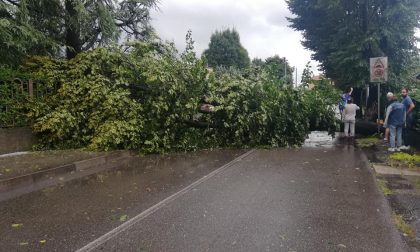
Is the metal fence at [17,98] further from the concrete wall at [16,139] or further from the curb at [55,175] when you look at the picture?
the curb at [55,175]

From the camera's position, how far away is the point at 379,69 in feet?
46.2

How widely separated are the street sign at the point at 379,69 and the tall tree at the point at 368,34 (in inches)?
174

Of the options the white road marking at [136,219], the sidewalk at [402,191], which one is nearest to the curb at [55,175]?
the white road marking at [136,219]

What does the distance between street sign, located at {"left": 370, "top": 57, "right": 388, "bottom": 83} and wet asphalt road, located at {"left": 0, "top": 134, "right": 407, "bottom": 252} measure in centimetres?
653

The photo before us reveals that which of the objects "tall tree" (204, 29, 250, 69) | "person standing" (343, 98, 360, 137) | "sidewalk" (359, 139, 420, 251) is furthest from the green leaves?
"tall tree" (204, 29, 250, 69)

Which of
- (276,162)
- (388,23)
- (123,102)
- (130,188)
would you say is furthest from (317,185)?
(388,23)

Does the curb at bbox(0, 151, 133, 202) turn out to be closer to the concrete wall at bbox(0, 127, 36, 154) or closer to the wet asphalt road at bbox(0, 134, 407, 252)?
the wet asphalt road at bbox(0, 134, 407, 252)

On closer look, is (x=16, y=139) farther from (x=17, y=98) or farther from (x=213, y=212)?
(x=213, y=212)

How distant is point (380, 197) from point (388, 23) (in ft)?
47.6

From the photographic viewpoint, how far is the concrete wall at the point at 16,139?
374 inches

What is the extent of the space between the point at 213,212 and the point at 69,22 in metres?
9.18

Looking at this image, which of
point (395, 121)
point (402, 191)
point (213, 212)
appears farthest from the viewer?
point (395, 121)

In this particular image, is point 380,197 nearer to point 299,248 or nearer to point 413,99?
point 299,248

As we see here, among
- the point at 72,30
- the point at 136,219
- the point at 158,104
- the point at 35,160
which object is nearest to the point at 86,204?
the point at 136,219
